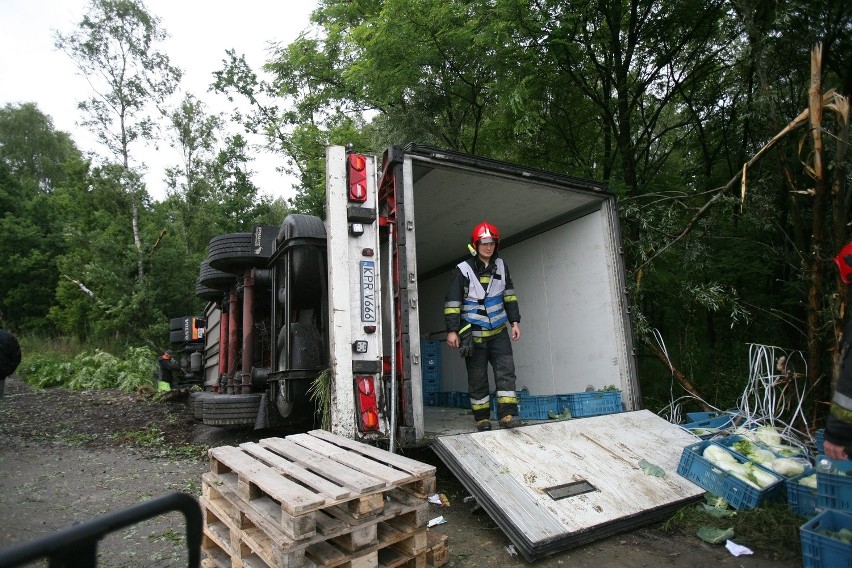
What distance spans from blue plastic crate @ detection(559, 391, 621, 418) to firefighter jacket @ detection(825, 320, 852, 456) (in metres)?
2.84

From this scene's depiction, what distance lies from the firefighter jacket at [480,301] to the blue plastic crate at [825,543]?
108 inches

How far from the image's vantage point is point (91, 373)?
15.0m

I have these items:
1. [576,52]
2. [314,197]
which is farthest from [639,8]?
[314,197]

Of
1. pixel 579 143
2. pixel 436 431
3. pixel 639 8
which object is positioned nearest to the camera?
pixel 436 431

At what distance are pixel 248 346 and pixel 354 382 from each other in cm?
248

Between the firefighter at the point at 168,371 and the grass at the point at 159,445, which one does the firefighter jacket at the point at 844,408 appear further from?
the firefighter at the point at 168,371

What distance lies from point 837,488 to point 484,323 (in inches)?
113

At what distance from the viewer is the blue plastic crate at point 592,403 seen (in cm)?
531

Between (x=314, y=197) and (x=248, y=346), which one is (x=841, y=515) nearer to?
(x=248, y=346)

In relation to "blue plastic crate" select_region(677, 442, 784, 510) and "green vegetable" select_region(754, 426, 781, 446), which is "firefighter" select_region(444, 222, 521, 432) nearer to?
"blue plastic crate" select_region(677, 442, 784, 510)

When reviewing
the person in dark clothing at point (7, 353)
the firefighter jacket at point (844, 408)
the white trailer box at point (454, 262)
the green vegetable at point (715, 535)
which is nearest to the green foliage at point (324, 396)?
the white trailer box at point (454, 262)

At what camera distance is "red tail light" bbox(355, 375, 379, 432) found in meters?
4.27

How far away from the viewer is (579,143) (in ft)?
35.3

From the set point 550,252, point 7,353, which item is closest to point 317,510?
point 550,252
